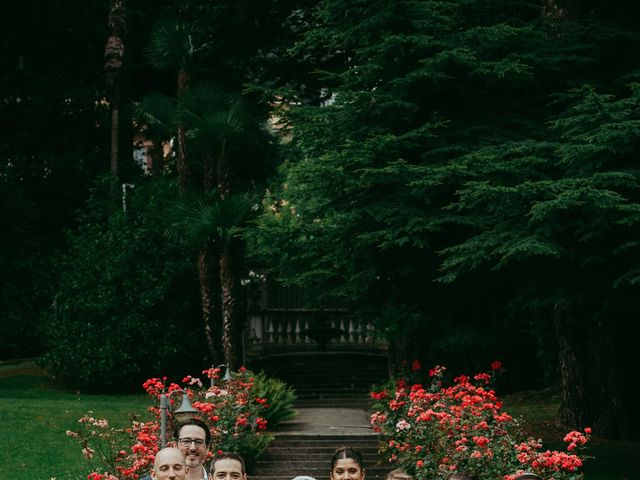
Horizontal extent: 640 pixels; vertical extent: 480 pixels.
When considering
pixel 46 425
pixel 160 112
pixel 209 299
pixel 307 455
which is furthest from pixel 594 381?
pixel 160 112

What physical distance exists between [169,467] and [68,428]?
1433 cm

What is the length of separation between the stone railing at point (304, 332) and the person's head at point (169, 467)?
79.5 ft

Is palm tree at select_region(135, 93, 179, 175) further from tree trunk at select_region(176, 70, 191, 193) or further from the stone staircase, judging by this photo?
the stone staircase

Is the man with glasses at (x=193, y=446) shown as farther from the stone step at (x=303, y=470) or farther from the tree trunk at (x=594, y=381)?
the tree trunk at (x=594, y=381)

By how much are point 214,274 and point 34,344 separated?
8482 mm

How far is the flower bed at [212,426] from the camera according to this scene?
1259cm

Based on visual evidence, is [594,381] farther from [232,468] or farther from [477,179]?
[232,468]

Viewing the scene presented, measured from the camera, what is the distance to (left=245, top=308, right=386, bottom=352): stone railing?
30.4m

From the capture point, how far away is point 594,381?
58.6 ft

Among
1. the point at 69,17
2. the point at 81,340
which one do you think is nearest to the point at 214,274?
the point at 81,340

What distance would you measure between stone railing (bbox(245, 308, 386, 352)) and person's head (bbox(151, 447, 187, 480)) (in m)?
24.2

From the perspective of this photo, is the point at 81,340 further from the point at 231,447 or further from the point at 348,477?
the point at 348,477

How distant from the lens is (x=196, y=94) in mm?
24203

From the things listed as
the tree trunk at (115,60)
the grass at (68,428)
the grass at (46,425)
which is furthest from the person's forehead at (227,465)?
the tree trunk at (115,60)
